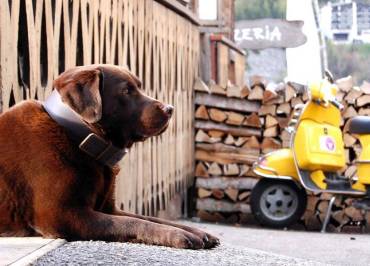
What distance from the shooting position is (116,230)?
3869 mm

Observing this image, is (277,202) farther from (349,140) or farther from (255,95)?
(255,95)

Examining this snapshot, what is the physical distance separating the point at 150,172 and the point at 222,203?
8.44 ft

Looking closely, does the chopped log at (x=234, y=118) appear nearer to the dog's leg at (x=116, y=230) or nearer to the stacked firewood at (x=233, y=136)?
the stacked firewood at (x=233, y=136)

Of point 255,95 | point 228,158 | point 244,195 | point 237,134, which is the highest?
point 255,95

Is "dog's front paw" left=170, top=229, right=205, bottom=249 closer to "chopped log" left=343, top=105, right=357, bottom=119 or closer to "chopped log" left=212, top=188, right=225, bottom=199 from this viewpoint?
"chopped log" left=212, top=188, right=225, bottom=199

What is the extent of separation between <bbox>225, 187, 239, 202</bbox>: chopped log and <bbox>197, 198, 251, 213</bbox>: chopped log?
0.23ft

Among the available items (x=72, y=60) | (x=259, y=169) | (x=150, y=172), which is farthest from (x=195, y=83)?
(x=72, y=60)

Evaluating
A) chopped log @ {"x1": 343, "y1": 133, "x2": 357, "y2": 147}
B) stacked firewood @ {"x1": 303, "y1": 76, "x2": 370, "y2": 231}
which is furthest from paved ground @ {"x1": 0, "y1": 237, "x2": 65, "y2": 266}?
chopped log @ {"x1": 343, "y1": 133, "x2": 357, "y2": 147}

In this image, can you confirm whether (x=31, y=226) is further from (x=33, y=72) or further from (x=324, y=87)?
(x=324, y=87)

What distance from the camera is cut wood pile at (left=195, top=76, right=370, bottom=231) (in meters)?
11.0

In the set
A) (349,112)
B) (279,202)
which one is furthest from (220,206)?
(349,112)

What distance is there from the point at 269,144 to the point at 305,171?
135 centimetres

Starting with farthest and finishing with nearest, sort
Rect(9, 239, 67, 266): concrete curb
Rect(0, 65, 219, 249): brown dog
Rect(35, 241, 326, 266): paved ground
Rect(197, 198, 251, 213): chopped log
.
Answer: Rect(197, 198, 251, 213): chopped log
Rect(0, 65, 219, 249): brown dog
Rect(35, 241, 326, 266): paved ground
Rect(9, 239, 67, 266): concrete curb

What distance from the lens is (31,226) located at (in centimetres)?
390
